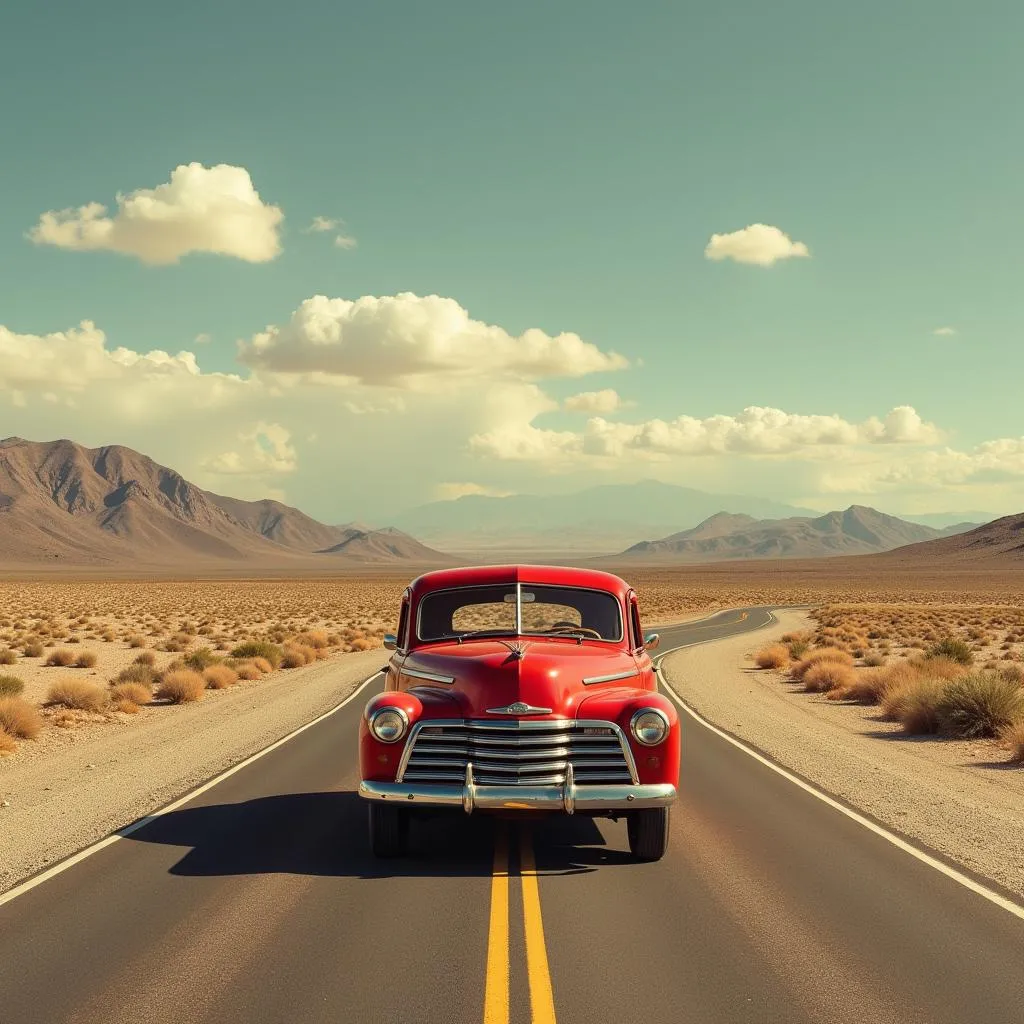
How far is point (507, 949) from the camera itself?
21.7ft

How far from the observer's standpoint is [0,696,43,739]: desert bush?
17469 millimetres

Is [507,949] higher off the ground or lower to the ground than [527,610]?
lower

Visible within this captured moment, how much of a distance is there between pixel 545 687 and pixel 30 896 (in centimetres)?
424

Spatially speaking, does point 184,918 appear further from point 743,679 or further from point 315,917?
point 743,679

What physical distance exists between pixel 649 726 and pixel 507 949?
2.52 metres

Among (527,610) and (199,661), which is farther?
(199,661)

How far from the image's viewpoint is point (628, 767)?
8516 millimetres

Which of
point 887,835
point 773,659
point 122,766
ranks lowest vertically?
point 773,659

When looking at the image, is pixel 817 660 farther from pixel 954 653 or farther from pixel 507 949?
pixel 507 949

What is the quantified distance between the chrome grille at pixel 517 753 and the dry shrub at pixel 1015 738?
963 centimetres

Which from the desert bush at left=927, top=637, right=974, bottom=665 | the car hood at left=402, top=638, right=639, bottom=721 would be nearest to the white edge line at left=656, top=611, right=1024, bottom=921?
the car hood at left=402, top=638, right=639, bottom=721

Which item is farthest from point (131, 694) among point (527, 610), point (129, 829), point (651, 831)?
point (651, 831)

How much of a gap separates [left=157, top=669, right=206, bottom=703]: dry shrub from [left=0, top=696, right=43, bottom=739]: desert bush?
20.2 feet

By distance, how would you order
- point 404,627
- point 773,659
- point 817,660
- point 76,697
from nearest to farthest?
point 404,627 < point 76,697 < point 817,660 < point 773,659
